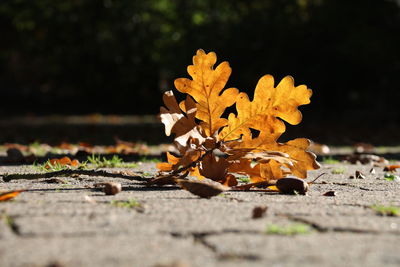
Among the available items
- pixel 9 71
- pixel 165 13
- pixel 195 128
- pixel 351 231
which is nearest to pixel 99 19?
pixel 165 13

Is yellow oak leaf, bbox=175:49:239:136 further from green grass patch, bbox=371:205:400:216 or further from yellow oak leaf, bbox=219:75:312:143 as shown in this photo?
green grass patch, bbox=371:205:400:216

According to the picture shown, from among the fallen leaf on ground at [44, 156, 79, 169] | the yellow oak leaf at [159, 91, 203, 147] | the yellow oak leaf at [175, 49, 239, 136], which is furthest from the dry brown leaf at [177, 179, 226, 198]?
the fallen leaf on ground at [44, 156, 79, 169]

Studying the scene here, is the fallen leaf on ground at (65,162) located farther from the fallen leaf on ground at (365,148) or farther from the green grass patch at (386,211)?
the fallen leaf on ground at (365,148)

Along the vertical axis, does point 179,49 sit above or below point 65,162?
above

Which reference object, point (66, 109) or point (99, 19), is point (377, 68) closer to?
point (99, 19)

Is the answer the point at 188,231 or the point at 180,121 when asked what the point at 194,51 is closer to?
the point at 180,121

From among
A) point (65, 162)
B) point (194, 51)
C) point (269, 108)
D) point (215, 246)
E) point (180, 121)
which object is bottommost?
point (215, 246)

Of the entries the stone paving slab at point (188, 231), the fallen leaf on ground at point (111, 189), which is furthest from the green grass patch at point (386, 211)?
the fallen leaf on ground at point (111, 189)

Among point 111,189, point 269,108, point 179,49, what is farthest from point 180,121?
point 179,49
